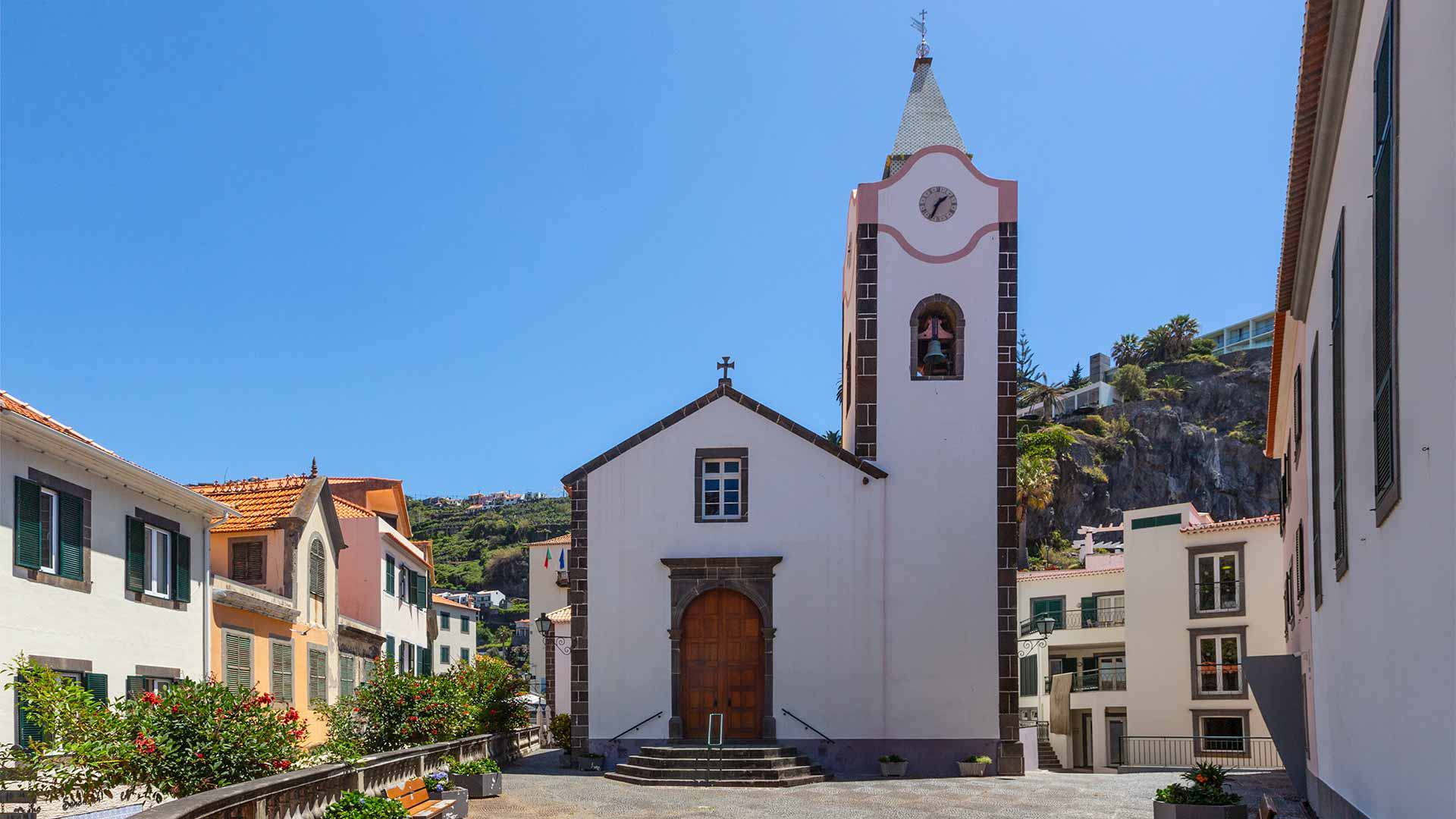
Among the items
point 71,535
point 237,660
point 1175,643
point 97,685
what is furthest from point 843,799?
point 1175,643

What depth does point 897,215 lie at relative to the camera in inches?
1055

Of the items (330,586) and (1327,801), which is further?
(330,586)

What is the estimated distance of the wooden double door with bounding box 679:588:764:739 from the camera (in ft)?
83.3

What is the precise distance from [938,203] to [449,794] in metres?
15.6

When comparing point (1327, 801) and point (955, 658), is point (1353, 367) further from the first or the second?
point (955, 658)

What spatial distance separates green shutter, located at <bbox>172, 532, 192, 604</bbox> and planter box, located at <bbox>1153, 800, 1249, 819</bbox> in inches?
588

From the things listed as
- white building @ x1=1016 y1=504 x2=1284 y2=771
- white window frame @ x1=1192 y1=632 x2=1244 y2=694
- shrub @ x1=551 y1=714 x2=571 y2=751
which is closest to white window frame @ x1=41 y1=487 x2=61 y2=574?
shrub @ x1=551 y1=714 x2=571 y2=751

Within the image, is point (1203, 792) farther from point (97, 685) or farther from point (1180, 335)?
point (1180, 335)

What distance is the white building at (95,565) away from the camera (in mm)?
15797

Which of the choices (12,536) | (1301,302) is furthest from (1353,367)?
(12,536)

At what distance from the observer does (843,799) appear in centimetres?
2003

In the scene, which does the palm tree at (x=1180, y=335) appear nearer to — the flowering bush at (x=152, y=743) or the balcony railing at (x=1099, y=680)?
the balcony railing at (x=1099, y=680)

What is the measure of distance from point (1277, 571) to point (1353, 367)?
100 ft

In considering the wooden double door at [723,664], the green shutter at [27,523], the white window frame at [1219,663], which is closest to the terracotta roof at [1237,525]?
the white window frame at [1219,663]
